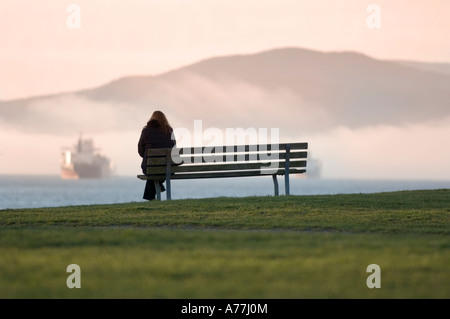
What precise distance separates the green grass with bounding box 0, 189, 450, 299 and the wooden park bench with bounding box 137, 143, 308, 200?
2595mm

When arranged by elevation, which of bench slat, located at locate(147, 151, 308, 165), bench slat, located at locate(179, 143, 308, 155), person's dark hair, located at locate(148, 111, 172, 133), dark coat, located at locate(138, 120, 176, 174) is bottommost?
bench slat, located at locate(147, 151, 308, 165)

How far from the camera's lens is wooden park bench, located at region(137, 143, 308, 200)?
1912 cm

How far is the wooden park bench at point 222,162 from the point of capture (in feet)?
62.7

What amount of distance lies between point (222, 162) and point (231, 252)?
30.1ft

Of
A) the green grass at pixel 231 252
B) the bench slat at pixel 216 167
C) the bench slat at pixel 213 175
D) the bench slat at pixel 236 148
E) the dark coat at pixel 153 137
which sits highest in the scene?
the dark coat at pixel 153 137

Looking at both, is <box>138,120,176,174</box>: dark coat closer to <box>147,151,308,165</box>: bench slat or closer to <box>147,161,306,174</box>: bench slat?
<box>147,151,308,165</box>: bench slat

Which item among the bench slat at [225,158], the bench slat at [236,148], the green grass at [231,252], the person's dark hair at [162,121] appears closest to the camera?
the green grass at [231,252]

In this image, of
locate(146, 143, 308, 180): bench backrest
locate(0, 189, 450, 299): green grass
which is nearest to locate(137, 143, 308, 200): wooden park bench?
locate(146, 143, 308, 180): bench backrest

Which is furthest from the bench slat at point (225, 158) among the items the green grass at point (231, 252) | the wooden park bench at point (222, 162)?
the green grass at point (231, 252)

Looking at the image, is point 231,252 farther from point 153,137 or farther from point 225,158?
point 153,137

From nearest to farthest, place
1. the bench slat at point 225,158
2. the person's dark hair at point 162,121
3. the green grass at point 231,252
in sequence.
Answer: the green grass at point 231,252 → the bench slat at point 225,158 → the person's dark hair at point 162,121

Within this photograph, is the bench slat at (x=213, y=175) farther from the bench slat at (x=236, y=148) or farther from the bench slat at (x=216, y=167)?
the bench slat at (x=236, y=148)
